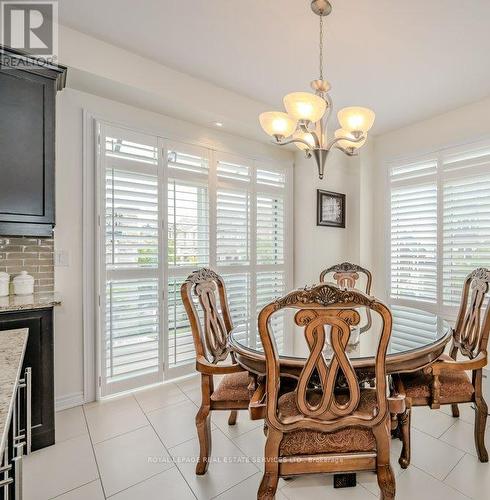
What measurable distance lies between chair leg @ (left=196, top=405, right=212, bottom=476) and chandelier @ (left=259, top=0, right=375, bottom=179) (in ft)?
5.43

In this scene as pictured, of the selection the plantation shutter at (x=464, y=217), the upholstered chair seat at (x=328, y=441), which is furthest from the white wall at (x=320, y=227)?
the upholstered chair seat at (x=328, y=441)

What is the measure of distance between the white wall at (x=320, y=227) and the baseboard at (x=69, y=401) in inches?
101

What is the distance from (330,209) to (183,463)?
3010 millimetres

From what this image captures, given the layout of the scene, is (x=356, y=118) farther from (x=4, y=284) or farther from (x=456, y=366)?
(x=4, y=284)

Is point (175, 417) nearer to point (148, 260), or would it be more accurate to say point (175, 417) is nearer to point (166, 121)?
point (148, 260)

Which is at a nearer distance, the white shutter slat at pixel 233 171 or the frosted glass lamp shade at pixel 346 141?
the frosted glass lamp shade at pixel 346 141

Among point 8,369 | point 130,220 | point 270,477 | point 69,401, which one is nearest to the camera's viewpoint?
point 8,369

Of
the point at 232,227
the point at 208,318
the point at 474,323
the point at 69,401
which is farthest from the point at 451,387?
the point at 69,401

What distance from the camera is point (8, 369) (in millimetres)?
1119

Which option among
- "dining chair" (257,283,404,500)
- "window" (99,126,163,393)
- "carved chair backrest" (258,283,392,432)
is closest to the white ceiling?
"window" (99,126,163,393)

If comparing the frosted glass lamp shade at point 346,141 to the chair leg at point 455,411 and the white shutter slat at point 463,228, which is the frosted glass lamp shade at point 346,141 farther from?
the chair leg at point 455,411

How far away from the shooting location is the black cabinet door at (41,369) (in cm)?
185

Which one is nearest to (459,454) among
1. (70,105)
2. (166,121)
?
(166,121)

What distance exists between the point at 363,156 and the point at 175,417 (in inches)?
137
